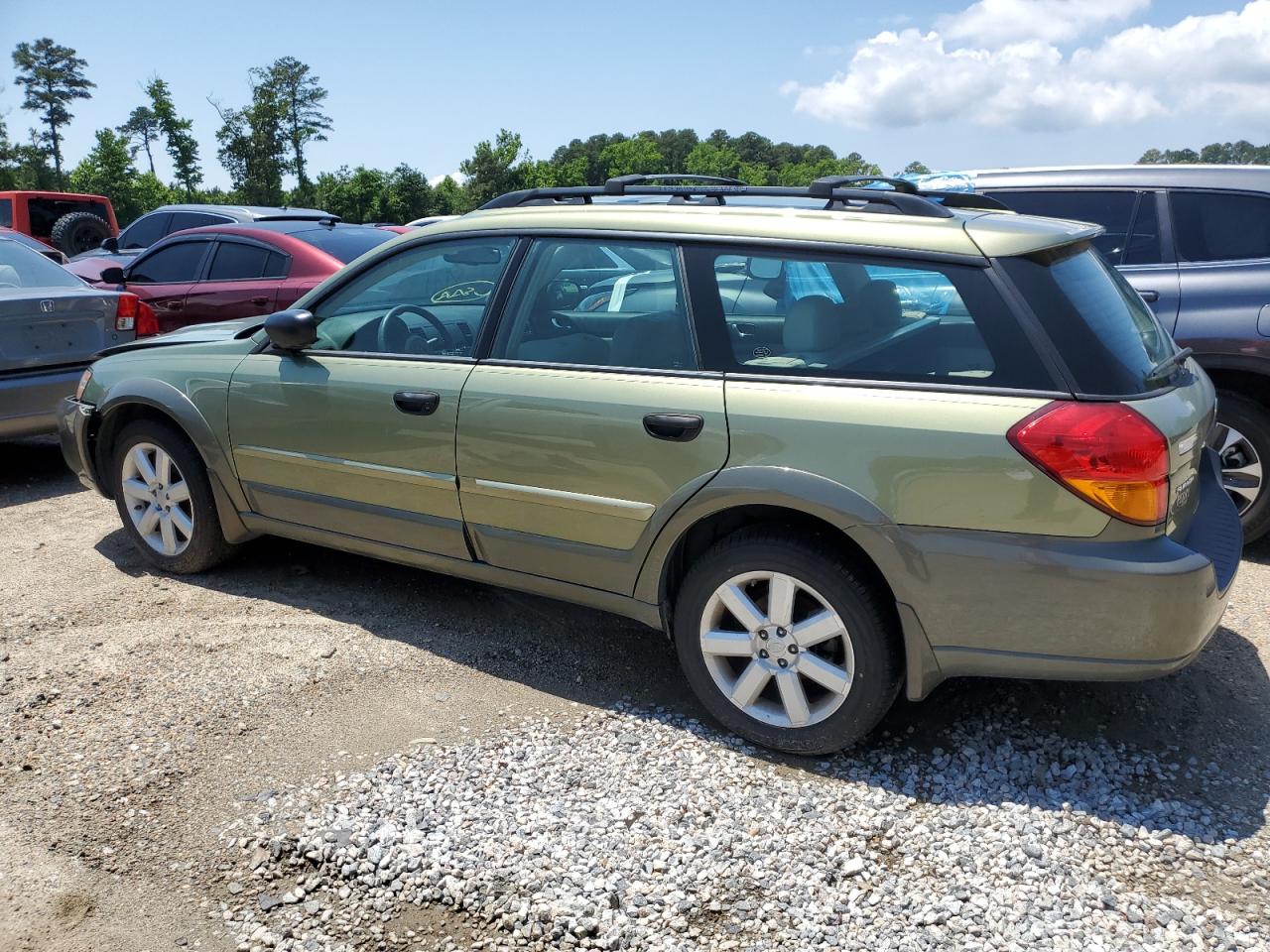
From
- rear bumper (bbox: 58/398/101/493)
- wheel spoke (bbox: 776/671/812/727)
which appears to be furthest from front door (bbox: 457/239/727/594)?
rear bumper (bbox: 58/398/101/493)

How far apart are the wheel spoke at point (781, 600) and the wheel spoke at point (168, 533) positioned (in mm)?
3035

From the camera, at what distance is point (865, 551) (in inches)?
119

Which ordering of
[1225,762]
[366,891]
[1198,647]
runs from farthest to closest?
[1225,762]
[1198,647]
[366,891]

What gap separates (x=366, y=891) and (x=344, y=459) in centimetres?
187

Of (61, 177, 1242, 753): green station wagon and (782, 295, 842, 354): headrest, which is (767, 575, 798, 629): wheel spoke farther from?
(782, 295, 842, 354): headrest

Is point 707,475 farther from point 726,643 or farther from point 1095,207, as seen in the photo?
point 1095,207

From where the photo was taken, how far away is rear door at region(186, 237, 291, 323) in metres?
7.96

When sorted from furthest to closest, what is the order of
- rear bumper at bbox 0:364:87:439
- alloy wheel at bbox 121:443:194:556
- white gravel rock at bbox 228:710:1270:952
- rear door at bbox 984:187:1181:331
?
rear bumper at bbox 0:364:87:439
rear door at bbox 984:187:1181:331
alloy wheel at bbox 121:443:194:556
white gravel rock at bbox 228:710:1270:952

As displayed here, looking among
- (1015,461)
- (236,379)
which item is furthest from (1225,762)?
(236,379)

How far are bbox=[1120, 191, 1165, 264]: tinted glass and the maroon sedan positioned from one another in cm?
548

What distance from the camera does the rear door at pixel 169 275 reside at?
27.9ft

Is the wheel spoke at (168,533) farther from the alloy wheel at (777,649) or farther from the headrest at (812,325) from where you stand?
the headrest at (812,325)

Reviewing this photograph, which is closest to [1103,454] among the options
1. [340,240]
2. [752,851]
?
[752,851]

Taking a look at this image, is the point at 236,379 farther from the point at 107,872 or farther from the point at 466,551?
the point at 107,872
